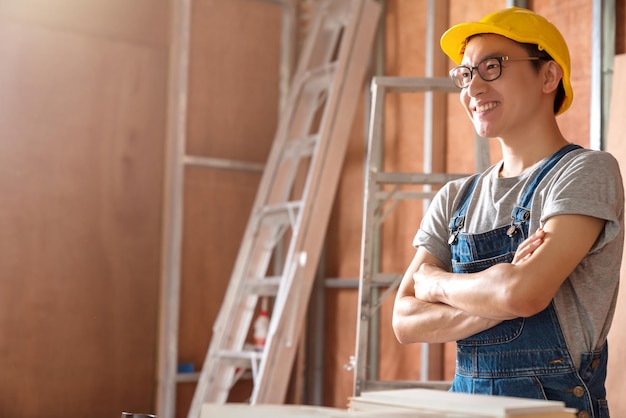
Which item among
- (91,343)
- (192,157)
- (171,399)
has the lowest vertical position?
(171,399)

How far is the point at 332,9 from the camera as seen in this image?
4.88 metres

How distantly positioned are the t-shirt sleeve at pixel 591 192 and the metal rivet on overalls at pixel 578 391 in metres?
0.27

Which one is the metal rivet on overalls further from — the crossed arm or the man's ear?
the man's ear

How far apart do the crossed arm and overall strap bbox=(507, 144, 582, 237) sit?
86 millimetres

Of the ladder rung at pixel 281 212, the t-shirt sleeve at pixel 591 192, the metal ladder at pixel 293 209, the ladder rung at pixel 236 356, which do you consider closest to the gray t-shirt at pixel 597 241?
the t-shirt sleeve at pixel 591 192

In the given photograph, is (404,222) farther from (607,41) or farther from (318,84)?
(607,41)

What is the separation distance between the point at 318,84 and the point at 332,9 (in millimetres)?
455

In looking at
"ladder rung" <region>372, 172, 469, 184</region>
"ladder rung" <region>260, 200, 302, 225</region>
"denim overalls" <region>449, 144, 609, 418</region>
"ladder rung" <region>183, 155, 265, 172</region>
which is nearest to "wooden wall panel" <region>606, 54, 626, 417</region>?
"ladder rung" <region>372, 172, 469, 184</region>

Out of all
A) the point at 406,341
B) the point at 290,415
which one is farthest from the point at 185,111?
the point at 290,415

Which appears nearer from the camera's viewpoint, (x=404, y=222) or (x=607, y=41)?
(x=607, y=41)

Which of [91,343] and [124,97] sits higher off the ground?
[124,97]

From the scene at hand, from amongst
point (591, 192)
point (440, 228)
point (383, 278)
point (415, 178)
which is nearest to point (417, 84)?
point (415, 178)

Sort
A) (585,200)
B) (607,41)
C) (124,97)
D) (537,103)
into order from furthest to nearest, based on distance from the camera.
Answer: (124,97)
(607,41)
(537,103)
(585,200)

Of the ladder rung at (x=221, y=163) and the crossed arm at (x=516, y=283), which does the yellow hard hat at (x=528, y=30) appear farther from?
the ladder rung at (x=221, y=163)
